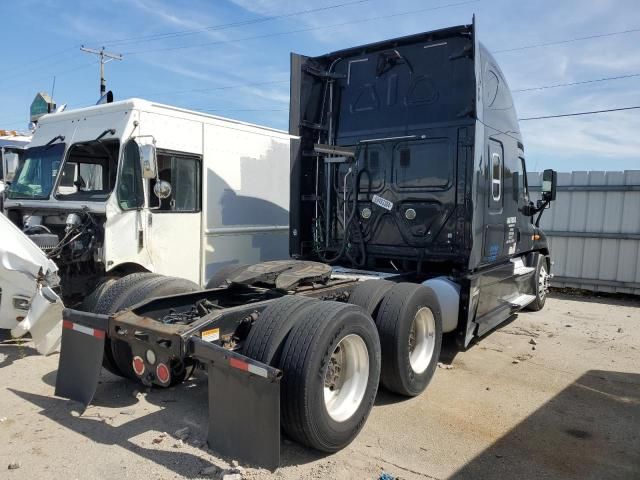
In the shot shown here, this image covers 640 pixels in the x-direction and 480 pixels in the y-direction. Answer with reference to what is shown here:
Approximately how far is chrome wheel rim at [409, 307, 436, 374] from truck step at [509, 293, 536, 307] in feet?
7.94

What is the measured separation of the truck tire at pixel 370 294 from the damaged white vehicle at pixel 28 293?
2.63 meters

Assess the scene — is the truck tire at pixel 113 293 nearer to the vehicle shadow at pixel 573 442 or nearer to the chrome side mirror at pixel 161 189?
the chrome side mirror at pixel 161 189

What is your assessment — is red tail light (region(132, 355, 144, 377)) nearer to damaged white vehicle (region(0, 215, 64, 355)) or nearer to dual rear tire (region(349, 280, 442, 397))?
damaged white vehicle (region(0, 215, 64, 355))

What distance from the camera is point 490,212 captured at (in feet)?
20.1

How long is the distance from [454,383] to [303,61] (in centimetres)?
418

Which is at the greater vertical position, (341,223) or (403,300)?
(341,223)

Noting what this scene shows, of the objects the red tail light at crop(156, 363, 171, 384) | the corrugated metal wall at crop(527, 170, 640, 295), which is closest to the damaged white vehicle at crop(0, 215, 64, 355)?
the red tail light at crop(156, 363, 171, 384)

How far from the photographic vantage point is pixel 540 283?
8672 millimetres

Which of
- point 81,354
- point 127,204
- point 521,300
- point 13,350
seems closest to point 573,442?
point 521,300

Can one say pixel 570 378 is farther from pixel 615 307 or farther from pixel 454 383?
pixel 615 307

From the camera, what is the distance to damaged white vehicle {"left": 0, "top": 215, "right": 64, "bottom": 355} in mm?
4527

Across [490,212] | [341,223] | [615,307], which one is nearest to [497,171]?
[490,212]

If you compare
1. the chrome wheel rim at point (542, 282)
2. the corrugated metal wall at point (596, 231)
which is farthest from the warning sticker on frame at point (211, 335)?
the corrugated metal wall at point (596, 231)

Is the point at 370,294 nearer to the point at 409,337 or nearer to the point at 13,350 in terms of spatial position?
the point at 409,337
